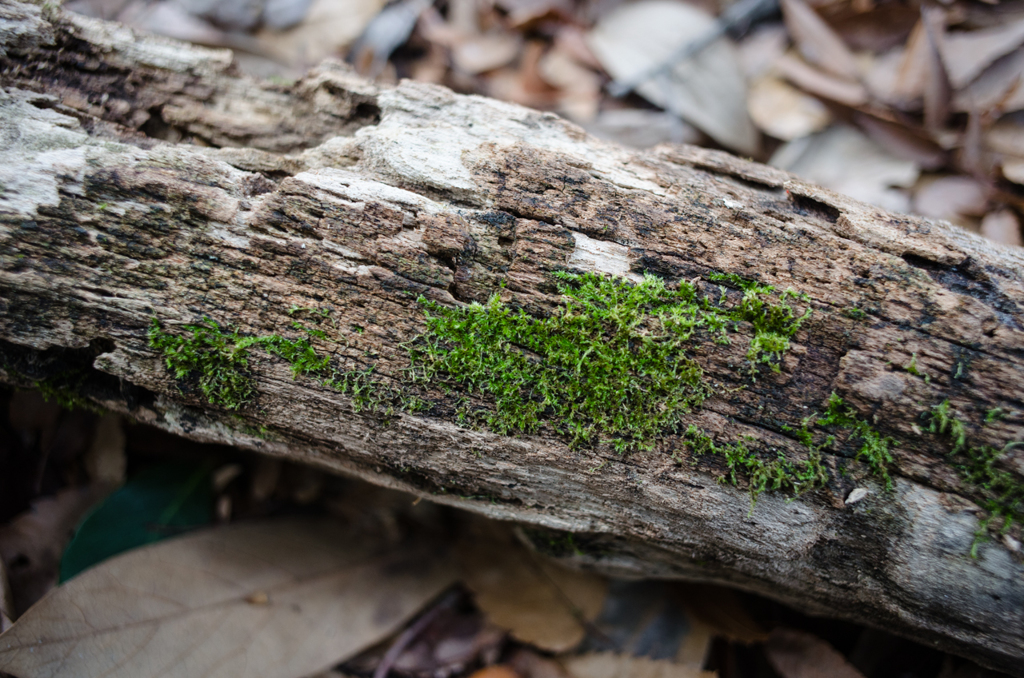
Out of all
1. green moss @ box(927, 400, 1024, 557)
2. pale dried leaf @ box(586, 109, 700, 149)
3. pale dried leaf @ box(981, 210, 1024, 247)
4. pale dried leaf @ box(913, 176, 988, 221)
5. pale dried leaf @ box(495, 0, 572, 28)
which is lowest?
green moss @ box(927, 400, 1024, 557)

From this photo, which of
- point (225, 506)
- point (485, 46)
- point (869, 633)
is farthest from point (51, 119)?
point (869, 633)

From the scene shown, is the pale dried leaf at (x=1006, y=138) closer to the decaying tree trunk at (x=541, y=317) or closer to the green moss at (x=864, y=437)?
the decaying tree trunk at (x=541, y=317)

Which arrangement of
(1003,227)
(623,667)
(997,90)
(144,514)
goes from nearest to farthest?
(623,667)
(144,514)
(1003,227)
(997,90)

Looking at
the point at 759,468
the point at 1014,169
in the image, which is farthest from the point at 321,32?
the point at 1014,169

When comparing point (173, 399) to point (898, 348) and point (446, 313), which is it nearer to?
point (446, 313)

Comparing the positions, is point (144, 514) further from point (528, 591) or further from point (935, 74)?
point (935, 74)

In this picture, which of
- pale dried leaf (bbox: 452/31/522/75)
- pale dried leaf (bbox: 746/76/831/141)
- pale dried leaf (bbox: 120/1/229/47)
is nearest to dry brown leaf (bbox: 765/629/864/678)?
pale dried leaf (bbox: 746/76/831/141)

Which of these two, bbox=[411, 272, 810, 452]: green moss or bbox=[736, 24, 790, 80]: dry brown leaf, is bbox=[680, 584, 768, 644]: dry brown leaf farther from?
bbox=[736, 24, 790, 80]: dry brown leaf

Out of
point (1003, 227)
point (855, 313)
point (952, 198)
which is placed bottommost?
point (855, 313)
